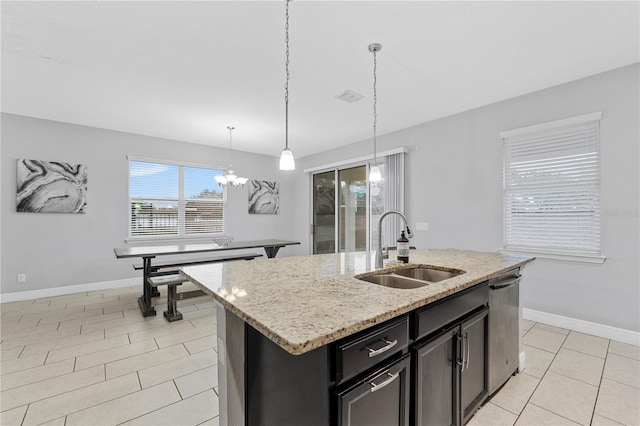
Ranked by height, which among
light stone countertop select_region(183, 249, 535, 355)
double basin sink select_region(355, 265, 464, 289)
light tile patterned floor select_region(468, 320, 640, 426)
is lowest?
light tile patterned floor select_region(468, 320, 640, 426)

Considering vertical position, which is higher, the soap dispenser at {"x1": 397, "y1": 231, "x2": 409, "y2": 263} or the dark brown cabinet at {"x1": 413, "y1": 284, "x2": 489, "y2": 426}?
the soap dispenser at {"x1": 397, "y1": 231, "x2": 409, "y2": 263}

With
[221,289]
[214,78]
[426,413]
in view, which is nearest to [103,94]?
[214,78]

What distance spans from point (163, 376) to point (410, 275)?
2.07m

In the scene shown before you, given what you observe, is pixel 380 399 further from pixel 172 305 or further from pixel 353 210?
pixel 353 210

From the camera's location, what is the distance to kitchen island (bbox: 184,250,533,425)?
0.91m

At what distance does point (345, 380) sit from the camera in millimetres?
954

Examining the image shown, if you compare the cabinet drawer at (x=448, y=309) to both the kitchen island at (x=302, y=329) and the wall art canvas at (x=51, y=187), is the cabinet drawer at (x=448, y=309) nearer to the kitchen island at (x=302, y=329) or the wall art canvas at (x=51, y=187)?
the kitchen island at (x=302, y=329)

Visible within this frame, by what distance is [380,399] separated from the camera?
107 cm

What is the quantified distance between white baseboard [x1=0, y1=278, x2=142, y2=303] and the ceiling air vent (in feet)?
15.2

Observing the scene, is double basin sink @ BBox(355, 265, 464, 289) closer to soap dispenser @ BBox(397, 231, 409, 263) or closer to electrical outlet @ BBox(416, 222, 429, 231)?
soap dispenser @ BBox(397, 231, 409, 263)

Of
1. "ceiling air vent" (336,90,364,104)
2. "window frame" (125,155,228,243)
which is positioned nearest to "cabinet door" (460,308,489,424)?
"ceiling air vent" (336,90,364,104)

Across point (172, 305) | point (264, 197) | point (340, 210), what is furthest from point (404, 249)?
point (264, 197)

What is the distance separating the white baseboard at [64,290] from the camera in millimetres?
4023

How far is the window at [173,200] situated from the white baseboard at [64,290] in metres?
0.84
